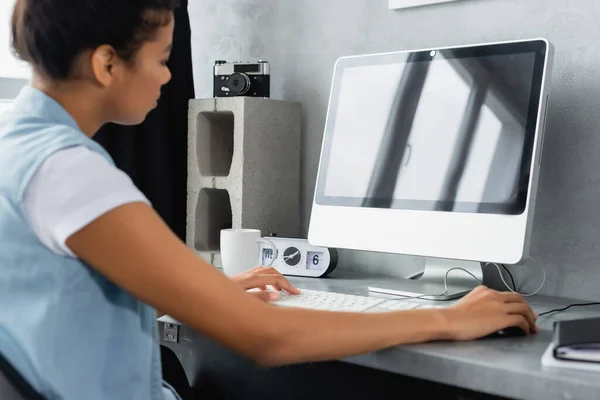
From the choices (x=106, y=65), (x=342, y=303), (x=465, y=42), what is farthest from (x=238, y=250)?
(x=106, y=65)

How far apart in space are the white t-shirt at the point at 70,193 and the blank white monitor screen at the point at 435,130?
711 millimetres

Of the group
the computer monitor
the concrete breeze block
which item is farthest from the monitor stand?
the concrete breeze block

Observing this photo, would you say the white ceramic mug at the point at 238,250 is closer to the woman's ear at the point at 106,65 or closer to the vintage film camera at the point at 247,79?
the vintage film camera at the point at 247,79

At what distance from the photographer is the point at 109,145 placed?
76.0 inches

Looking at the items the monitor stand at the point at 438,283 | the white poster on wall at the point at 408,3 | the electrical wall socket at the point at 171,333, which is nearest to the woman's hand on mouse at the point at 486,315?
the monitor stand at the point at 438,283

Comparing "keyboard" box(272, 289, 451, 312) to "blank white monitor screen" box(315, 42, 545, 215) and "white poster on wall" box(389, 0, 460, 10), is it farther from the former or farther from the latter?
"white poster on wall" box(389, 0, 460, 10)

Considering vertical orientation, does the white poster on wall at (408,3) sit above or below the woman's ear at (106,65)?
above

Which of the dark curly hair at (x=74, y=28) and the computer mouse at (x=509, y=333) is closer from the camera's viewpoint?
the dark curly hair at (x=74, y=28)

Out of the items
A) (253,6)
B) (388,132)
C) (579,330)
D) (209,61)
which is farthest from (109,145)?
(579,330)

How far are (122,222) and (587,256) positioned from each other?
1.00m

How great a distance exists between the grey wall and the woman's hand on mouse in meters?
0.43

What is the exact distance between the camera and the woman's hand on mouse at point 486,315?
1.00 metres

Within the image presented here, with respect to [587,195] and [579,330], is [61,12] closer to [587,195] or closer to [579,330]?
[579,330]

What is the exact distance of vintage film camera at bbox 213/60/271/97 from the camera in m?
1.86
